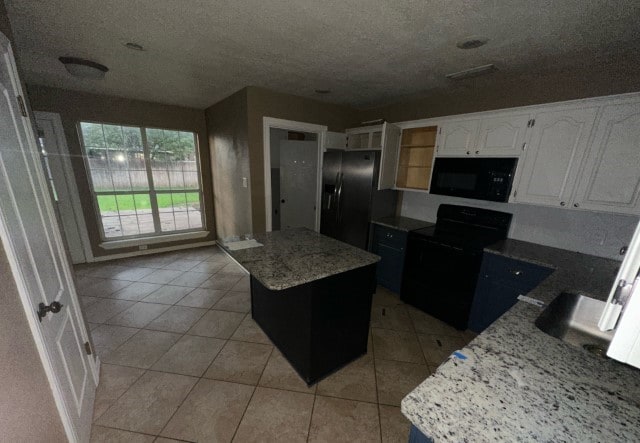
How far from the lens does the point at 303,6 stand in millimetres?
1332

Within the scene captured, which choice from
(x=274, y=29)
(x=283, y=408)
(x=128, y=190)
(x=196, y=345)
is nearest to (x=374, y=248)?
(x=283, y=408)

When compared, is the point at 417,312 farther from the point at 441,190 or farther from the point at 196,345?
the point at 196,345

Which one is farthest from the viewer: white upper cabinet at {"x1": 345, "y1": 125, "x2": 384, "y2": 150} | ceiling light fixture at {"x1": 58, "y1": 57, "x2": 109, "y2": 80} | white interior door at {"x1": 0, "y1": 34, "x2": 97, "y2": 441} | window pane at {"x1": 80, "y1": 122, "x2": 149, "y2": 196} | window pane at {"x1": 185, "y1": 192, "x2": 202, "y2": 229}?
window pane at {"x1": 185, "y1": 192, "x2": 202, "y2": 229}

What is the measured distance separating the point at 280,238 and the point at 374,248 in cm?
140

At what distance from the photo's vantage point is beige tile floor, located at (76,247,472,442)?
1445 mm

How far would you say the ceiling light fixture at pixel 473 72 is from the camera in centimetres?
199

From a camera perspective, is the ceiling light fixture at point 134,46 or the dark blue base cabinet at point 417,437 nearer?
the dark blue base cabinet at point 417,437

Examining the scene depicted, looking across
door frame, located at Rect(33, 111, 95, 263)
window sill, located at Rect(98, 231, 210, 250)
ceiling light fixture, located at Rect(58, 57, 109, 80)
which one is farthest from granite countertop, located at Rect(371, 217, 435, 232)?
door frame, located at Rect(33, 111, 95, 263)

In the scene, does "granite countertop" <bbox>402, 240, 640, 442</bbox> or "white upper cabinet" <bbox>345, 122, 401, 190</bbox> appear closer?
"granite countertop" <bbox>402, 240, 640, 442</bbox>

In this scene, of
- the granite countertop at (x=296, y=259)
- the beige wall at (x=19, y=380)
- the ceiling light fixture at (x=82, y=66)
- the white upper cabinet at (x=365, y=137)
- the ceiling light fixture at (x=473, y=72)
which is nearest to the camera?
the beige wall at (x=19, y=380)

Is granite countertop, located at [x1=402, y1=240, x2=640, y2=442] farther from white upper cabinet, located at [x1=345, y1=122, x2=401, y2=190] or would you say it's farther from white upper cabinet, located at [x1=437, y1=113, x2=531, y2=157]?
white upper cabinet, located at [x1=345, y1=122, x2=401, y2=190]

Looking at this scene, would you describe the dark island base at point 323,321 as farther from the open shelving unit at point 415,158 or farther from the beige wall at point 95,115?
the beige wall at point 95,115

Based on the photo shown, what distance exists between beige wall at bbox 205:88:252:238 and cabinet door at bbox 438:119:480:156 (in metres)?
2.31

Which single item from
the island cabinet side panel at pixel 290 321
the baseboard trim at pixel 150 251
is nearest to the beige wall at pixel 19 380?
the island cabinet side panel at pixel 290 321
